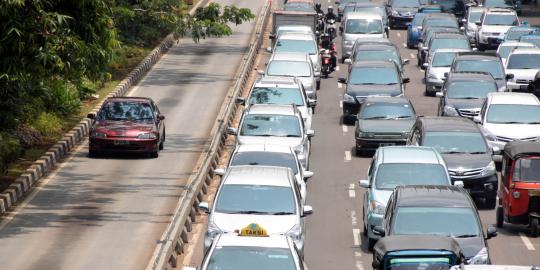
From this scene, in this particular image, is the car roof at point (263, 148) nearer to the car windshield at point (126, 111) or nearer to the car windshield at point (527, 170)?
the car windshield at point (527, 170)

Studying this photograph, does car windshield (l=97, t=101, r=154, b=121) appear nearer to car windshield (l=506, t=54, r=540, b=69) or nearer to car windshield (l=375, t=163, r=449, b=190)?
car windshield (l=375, t=163, r=449, b=190)

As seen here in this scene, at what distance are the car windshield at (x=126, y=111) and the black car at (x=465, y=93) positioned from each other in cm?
844

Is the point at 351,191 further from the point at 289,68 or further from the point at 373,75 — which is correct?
the point at 289,68

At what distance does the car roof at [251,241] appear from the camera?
726 inches

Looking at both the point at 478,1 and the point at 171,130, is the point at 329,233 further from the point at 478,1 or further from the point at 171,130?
the point at 478,1

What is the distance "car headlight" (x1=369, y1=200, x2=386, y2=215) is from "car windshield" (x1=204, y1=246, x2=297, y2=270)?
7.28 m

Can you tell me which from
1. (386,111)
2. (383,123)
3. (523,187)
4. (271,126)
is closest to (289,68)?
(386,111)

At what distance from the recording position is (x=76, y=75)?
29.9m

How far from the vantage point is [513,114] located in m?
35.6

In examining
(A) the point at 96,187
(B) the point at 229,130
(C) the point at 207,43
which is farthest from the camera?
(C) the point at 207,43

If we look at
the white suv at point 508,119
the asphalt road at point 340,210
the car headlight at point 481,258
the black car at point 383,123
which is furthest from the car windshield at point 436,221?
the black car at point 383,123

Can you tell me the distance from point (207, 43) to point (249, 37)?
7.52ft

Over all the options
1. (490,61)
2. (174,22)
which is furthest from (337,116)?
(174,22)

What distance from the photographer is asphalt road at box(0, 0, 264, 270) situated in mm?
24734
